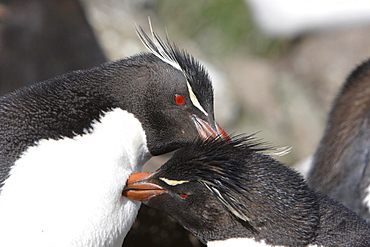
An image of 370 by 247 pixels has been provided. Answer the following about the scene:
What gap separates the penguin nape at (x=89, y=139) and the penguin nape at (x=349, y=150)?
1.16 metres

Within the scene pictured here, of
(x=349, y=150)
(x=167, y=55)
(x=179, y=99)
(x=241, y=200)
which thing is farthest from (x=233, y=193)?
(x=349, y=150)

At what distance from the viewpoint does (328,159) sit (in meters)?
4.00

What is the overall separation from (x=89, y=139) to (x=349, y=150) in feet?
6.19

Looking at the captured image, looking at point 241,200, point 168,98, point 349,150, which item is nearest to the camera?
point 241,200

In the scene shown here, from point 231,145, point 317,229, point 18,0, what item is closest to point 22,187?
point 231,145

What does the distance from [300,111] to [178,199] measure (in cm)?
564

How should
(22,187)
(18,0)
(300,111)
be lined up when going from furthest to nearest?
(300,111) → (18,0) → (22,187)

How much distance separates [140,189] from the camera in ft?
9.05

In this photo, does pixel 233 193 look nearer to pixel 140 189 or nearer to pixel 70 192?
pixel 140 189

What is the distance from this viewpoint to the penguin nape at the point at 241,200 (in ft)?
8.59

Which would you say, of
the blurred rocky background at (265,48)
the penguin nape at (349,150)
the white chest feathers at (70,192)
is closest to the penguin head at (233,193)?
the white chest feathers at (70,192)

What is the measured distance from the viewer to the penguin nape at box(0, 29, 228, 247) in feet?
8.16

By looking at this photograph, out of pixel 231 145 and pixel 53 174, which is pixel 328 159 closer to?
pixel 231 145

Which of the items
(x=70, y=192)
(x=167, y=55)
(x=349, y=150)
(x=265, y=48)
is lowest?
(x=70, y=192)
